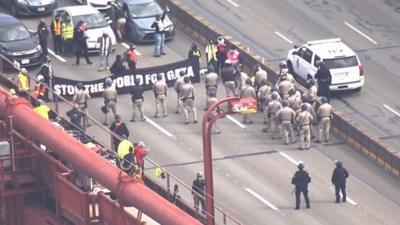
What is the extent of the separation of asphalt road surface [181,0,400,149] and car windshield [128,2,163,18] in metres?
3.00

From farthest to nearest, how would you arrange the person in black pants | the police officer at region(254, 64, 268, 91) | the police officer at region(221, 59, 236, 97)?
the person in black pants, the police officer at region(221, 59, 236, 97), the police officer at region(254, 64, 268, 91)

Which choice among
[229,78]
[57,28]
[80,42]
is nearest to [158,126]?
[229,78]

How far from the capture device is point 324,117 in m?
50.6

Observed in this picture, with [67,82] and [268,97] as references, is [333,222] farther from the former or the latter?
[67,82]

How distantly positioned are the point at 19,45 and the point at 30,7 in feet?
18.7

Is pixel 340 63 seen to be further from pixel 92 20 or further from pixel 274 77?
pixel 92 20

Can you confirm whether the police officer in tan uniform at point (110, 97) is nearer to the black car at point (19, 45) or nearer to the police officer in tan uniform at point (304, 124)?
the black car at point (19, 45)

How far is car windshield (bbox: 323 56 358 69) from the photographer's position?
54812mm

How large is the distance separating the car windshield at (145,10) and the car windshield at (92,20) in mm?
1579

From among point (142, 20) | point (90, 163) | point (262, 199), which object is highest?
point (90, 163)

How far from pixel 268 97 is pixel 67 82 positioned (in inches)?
256

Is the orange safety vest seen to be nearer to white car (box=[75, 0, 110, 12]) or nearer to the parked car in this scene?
the parked car

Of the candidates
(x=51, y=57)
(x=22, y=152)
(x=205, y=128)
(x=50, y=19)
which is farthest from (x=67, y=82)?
(x=205, y=128)

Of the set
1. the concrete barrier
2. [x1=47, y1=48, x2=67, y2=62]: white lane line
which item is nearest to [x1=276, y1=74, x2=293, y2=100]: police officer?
the concrete barrier
